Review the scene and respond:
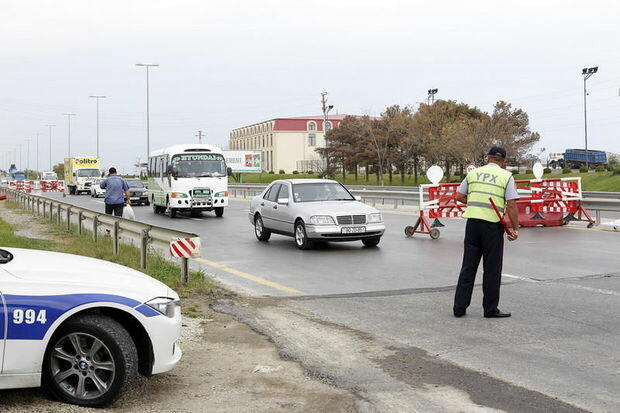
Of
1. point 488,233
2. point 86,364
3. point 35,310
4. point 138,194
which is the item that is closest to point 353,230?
point 488,233

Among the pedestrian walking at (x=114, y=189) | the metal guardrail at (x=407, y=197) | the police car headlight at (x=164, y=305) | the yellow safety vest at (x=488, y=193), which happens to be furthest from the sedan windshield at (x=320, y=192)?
the police car headlight at (x=164, y=305)

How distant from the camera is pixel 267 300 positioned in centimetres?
921

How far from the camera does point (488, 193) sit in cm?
812

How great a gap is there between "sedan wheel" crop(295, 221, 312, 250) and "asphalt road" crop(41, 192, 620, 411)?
0.29 metres

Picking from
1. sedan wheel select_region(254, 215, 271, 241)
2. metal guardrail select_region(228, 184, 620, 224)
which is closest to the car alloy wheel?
sedan wheel select_region(254, 215, 271, 241)

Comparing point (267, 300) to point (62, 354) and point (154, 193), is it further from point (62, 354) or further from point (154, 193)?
point (154, 193)

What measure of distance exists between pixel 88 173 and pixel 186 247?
172ft

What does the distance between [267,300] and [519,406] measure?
15.2ft

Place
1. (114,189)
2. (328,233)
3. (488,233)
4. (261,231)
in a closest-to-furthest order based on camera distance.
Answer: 1. (488,233)
2. (328,233)
3. (261,231)
4. (114,189)

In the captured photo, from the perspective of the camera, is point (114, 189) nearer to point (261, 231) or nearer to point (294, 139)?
point (261, 231)

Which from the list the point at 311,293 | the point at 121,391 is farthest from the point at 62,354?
the point at 311,293

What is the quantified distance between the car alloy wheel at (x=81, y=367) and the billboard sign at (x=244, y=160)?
3901 inches

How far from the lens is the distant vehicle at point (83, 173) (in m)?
58.8

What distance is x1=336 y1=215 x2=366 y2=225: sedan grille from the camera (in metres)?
15.1
